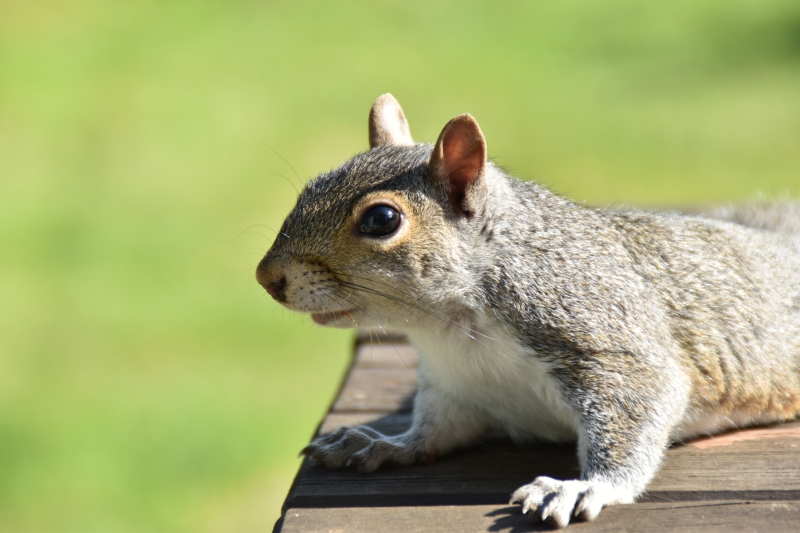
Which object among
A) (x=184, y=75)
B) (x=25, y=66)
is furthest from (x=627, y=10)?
(x=25, y=66)

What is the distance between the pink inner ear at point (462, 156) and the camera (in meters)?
2.09

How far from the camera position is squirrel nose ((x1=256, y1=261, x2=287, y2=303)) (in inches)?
85.8

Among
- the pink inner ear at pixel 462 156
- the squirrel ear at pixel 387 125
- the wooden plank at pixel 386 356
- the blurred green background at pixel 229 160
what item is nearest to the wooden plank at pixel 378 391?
the wooden plank at pixel 386 356

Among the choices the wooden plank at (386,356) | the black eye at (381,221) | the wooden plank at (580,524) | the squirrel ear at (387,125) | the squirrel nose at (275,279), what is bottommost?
the wooden plank at (580,524)

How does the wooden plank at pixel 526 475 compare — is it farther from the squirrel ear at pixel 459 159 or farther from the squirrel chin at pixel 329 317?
the squirrel ear at pixel 459 159

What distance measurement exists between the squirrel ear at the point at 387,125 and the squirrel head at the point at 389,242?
0.40m

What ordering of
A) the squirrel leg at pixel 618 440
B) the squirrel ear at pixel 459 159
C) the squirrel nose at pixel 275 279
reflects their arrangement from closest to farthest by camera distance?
the squirrel leg at pixel 618 440 → the squirrel ear at pixel 459 159 → the squirrel nose at pixel 275 279

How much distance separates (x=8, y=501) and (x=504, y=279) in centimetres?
314

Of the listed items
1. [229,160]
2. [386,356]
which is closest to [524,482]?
[386,356]

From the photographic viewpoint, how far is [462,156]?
7.06 feet

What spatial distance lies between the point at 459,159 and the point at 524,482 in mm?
793

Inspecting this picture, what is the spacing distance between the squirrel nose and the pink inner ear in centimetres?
47

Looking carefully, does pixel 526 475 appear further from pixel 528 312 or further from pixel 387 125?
pixel 387 125

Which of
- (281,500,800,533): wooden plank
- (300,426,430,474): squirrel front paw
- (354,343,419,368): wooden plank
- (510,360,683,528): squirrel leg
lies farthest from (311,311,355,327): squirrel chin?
(354,343,419,368): wooden plank
